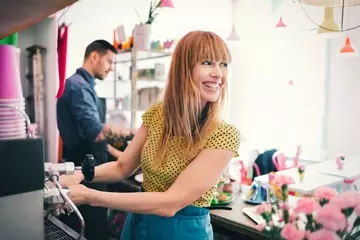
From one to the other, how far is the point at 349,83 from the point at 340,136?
A: 51 centimetres

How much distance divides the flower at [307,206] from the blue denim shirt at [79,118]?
199cm

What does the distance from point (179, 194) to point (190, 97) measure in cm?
36

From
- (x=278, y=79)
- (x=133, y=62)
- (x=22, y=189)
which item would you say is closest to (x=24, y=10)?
(x=22, y=189)

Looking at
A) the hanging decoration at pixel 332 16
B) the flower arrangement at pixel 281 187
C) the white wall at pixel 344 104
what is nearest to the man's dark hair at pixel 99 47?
the hanging decoration at pixel 332 16

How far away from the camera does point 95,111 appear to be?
7.90ft

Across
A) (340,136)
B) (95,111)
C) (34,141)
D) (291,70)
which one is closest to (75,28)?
(95,111)

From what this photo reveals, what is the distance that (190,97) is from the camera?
Result: 3.83 ft

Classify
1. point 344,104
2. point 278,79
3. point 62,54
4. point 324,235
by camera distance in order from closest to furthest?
point 324,235 < point 62,54 < point 344,104 < point 278,79

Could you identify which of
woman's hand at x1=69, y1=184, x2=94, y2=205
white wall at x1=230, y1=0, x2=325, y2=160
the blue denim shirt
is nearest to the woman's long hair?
woman's hand at x1=69, y1=184, x2=94, y2=205

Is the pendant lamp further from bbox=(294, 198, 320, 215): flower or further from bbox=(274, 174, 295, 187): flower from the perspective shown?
bbox=(294, 198, 320, 215): flower

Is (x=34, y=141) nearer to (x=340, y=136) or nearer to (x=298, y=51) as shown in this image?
(x=340, y=136)

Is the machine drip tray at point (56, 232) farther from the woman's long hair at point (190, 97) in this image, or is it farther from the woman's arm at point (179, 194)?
the woman's long hair at point (190, 97)

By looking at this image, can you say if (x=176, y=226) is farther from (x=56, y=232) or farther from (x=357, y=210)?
(x=357, y=210)

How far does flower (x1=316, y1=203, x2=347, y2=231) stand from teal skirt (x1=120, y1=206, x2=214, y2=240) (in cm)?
63
